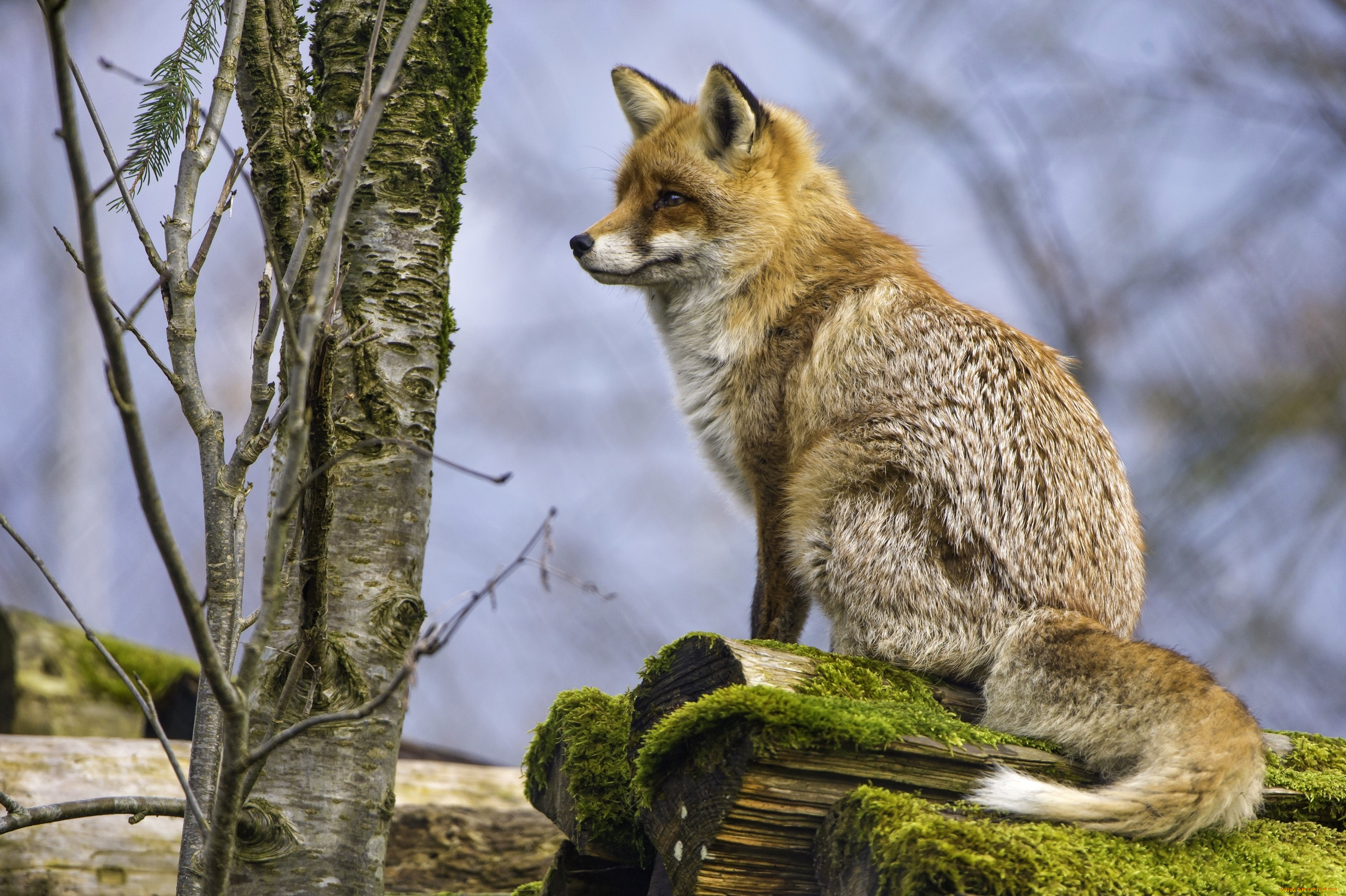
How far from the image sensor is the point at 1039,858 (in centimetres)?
185

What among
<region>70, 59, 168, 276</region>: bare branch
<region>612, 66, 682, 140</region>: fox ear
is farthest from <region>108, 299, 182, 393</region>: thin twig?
<region>612, 66, 682, 140</region>: fox ear

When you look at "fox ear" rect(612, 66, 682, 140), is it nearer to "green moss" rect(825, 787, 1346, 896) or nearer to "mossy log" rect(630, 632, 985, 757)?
"mossy log" rect(630, 632, 985, 757)

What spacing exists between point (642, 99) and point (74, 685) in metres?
3.60

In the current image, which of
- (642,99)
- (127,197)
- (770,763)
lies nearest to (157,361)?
(127,197)

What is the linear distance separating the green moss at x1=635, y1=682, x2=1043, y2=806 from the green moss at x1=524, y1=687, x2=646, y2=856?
0.37 metres

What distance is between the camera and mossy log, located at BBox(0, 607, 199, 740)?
421cm

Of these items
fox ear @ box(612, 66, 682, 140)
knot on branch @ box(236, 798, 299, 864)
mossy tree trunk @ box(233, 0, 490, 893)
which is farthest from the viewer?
fox ear @ box(612, 66, 682, 140)

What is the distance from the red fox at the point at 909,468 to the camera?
2291 mm

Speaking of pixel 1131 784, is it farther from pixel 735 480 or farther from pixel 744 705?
pixel 735 480

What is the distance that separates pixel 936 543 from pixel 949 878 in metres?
1.29

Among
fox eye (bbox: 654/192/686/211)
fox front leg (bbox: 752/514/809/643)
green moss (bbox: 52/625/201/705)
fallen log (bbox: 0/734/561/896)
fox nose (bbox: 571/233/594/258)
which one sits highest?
fox eye (bbox: 654/192/686/211)

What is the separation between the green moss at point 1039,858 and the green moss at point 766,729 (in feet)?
0.42

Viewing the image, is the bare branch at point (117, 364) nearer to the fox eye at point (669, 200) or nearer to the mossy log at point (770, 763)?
the mossy log at point (770, 763)

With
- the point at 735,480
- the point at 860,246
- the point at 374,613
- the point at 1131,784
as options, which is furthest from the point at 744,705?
the point at 860,246
